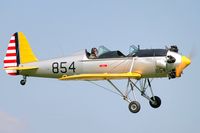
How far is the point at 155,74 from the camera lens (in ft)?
77.7

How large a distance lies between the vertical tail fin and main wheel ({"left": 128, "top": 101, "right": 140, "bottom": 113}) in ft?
23.6

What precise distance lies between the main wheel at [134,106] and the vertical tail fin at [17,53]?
23.6 feet

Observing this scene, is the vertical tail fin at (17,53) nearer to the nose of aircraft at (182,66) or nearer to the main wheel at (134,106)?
the main wheel at (134,106)

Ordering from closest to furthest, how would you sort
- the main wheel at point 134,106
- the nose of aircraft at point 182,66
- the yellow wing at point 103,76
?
the nose of aircraft at point 182,66 → the main wheel at point 134,106 → the yellow wing at point 103,76

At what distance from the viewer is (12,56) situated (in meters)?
28.9

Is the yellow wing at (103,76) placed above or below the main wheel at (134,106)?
above

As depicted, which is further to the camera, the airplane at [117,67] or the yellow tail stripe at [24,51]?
the yellow tail stripe at [24,51]

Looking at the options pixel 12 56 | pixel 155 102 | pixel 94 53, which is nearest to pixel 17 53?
pixel 12 56

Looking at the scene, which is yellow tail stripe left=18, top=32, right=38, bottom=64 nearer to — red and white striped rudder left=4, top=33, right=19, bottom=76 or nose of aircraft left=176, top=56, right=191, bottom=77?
red and white striped rudder left=4, top=33, right=19, bottom=76

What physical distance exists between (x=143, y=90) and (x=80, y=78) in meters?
3.11

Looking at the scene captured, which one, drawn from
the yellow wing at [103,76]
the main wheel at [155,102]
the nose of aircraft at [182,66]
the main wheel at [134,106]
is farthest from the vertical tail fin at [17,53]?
the nose of aircraft at [182,66]

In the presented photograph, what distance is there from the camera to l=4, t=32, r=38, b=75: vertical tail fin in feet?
93.4

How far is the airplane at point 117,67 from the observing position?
918 inches

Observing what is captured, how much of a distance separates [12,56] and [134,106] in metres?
8.66
